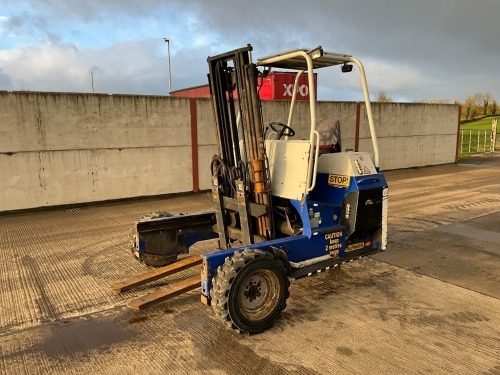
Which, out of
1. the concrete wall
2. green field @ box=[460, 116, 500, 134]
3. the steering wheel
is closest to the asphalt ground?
the steering wheel

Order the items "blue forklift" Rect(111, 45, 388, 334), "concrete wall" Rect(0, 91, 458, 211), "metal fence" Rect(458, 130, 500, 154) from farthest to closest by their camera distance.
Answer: "metal fence" Rect(458, 130, 500, 154) < "concrete wall" Rect(0, 91, 458, 211) < "blue forklift" Rect(111, 45, 388, 334)

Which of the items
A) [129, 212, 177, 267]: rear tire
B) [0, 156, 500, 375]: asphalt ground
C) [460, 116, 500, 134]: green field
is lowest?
[0, 156, 500, 375]: asphalt ground

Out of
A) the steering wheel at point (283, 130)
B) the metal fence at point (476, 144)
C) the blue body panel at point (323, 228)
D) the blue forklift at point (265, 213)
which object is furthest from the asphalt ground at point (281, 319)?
the metal fence at point (476, 144)

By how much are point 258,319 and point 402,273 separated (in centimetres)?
270

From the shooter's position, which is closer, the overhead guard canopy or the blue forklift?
the blue forklift

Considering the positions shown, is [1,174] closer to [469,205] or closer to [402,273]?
[402,273]

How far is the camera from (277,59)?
4.76 metres

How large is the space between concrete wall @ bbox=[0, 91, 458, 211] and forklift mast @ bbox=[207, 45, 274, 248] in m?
6.74

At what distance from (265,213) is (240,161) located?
0.70 metres

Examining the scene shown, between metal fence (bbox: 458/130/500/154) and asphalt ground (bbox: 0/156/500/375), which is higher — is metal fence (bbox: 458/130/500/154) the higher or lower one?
the higher one

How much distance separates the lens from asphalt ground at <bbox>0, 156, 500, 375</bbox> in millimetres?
3561

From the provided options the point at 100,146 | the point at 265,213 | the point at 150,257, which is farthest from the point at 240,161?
the point at 100,146

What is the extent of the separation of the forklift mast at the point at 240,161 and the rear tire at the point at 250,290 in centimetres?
74

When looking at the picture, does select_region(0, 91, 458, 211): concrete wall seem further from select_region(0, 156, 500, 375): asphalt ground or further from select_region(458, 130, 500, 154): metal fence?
select_region(458, 130, 500, 154): metal fence
